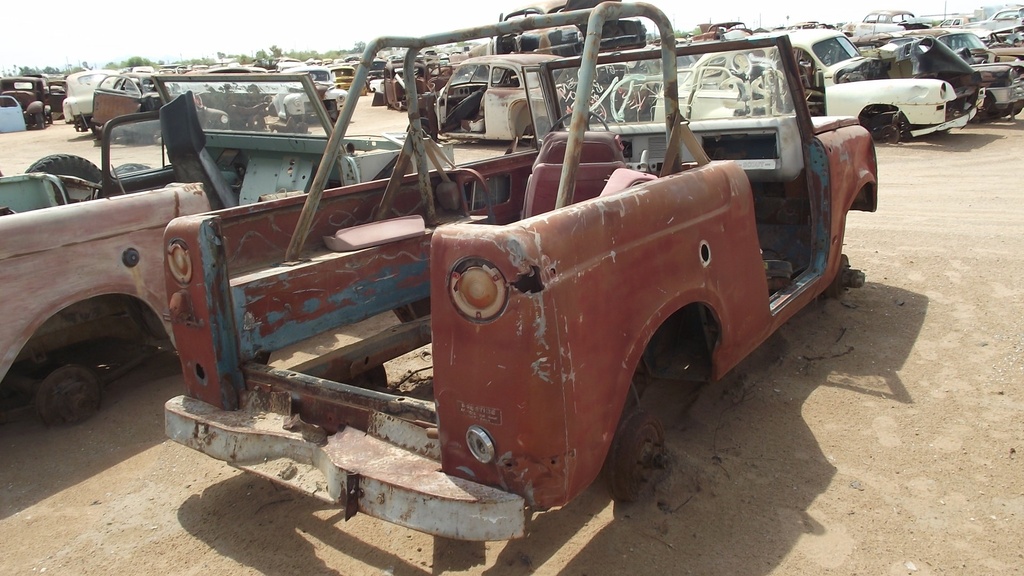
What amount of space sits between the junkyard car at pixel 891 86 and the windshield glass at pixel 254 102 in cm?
745

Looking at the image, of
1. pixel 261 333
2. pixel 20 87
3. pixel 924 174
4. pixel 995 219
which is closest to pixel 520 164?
pixel 261 333

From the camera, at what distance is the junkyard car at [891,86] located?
37.5 feet

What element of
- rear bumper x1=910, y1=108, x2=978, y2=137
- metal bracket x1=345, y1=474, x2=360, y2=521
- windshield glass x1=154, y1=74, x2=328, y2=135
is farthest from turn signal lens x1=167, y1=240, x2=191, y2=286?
rear bumper x1=910, y1=108, x2=978, y2=137

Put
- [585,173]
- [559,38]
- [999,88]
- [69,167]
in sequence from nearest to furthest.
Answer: [585,173]
[69,167]
[999,88]
[559,38]

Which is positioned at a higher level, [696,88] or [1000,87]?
[696,88]

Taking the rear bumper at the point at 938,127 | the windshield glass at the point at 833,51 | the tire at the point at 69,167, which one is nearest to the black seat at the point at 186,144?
the tire at the point at 69,167

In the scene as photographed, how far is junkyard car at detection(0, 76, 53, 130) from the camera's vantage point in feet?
72.4

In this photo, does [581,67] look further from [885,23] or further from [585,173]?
[885,23]

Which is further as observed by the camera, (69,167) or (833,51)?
(833,51)

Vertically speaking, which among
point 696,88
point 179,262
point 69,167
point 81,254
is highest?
point 696,88

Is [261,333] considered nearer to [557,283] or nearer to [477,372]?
[477,372]

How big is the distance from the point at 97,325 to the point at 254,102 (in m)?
2.49

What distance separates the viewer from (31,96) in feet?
77.2

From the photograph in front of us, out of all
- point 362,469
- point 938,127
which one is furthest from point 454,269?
point 938,127
